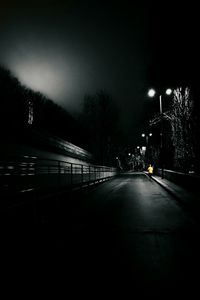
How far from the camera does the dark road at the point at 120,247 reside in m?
3.57

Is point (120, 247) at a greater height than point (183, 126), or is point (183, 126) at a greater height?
point (183, 126)

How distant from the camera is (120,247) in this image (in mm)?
4926

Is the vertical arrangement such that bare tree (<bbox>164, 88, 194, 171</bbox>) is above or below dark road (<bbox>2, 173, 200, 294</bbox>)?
above

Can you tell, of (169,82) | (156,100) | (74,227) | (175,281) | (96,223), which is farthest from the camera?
(156,100)

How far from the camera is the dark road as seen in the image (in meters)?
3.57

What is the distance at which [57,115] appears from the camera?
179 feet

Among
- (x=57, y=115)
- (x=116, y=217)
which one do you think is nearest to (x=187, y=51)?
(x=116, y=217)

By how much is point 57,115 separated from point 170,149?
2539 cm

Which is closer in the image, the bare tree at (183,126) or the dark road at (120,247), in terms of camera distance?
the dark road at (120,247)

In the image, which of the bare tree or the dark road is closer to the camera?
the dark road

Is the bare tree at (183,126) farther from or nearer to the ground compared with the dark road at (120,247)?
farther from the ground

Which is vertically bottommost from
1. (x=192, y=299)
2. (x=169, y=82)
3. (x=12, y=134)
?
(x=192, y=299)

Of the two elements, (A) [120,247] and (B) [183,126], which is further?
(B) [183,126]

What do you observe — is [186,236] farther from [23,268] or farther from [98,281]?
[23,268]
